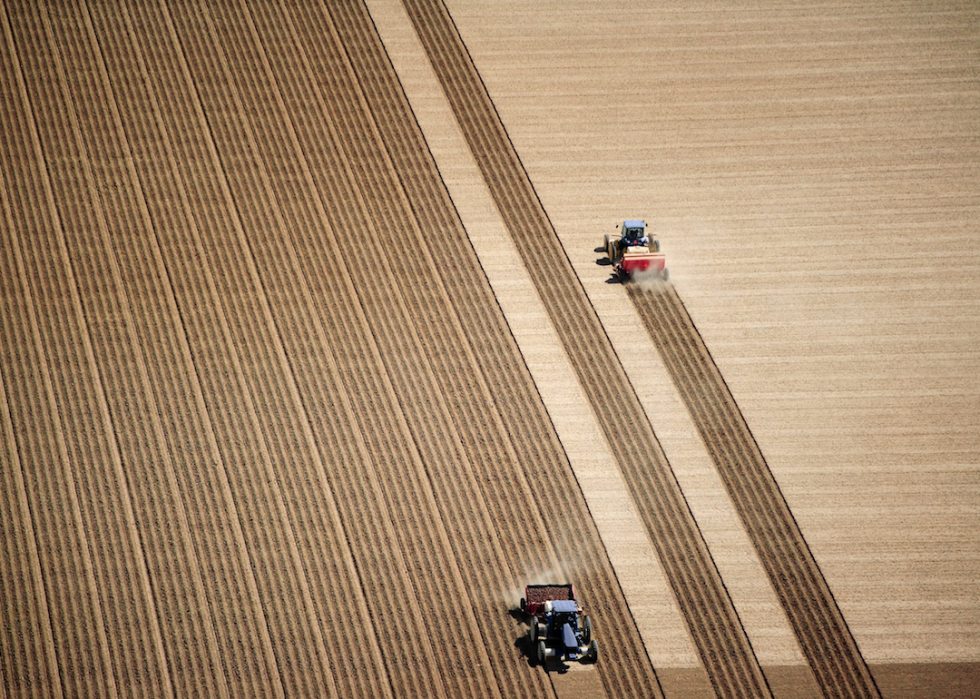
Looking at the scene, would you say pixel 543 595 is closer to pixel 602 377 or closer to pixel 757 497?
pixel 757 497

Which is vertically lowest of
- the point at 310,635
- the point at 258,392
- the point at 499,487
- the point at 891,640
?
the point at 891,640

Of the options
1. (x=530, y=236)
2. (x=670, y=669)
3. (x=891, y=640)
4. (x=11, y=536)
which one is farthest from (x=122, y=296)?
(x=891, y=640)

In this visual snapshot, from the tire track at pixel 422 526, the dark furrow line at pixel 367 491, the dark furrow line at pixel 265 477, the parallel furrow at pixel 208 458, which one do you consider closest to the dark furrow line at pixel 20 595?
the parallel furrow at pixel 208 458

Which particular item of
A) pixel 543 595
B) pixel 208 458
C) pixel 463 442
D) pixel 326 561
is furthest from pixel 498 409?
pixel 208 458

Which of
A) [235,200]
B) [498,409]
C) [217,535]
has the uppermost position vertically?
[235,200]

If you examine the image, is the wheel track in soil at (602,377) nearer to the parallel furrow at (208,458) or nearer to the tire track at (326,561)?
the tire track at (326,561)

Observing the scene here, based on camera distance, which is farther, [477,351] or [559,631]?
[477,351]

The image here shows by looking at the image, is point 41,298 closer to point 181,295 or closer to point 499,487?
point 181,295
